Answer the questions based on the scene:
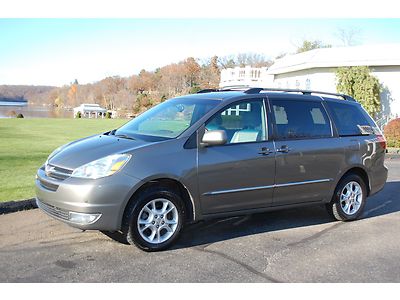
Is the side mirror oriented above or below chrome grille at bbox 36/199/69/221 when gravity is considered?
above

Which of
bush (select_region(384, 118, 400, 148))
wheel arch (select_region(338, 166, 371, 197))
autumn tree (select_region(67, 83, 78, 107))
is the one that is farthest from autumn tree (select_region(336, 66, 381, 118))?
autumn tree (select_region(67, 83, 78, 107))

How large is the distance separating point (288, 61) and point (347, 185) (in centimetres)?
1805

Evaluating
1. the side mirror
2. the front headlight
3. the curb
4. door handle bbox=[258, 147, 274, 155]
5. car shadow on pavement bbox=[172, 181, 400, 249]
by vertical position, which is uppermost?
the side mirror

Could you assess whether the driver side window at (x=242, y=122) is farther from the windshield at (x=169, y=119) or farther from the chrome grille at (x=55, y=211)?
the chrome grille at (x=55, y=211)

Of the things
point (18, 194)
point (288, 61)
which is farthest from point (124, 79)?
point (18, 194)

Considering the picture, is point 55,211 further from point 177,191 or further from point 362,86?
point 362,86

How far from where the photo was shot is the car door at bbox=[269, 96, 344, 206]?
5.47m

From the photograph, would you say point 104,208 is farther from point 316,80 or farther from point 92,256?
point 316,80

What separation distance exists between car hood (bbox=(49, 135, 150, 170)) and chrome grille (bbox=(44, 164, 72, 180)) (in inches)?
1.6

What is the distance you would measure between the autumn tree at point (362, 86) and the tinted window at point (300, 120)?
42.4 feet

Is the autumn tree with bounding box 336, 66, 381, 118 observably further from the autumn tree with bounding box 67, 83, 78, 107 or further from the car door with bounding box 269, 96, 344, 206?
the autumn tree with bounding box 67, 83, 78, 107

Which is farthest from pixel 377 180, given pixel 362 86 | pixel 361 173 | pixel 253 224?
pixel 362 86

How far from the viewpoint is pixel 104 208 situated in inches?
171

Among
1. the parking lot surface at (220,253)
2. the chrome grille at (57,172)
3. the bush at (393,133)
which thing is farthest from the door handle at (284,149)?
the bush at (393,133)
